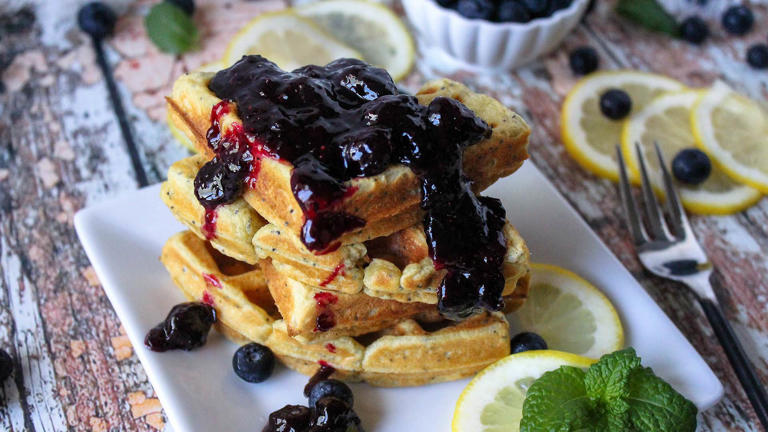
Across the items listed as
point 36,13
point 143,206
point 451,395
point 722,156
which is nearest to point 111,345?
point 143,206

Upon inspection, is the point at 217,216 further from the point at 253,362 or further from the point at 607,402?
the point at 607,402

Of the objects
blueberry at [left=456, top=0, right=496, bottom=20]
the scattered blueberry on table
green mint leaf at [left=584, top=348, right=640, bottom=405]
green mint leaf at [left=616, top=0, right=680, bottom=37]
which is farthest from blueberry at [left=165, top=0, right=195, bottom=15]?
green mint leaf at [left=584, top=348, right=640, bottom=405]

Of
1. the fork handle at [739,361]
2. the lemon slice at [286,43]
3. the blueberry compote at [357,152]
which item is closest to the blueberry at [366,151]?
the blueberry compote at [357,152]

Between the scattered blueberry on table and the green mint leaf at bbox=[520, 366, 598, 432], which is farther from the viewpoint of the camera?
the scattered blueberry on table

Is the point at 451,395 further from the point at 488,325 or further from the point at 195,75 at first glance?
the point at 195,75

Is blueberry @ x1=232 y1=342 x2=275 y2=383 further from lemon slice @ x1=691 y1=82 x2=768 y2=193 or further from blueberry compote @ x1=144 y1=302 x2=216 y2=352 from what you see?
lemon slice @ x1=691 y1=82 x2=768 y2=193

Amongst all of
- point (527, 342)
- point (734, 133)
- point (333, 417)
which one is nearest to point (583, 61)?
point (734, 133)
